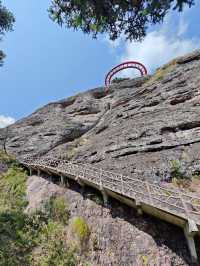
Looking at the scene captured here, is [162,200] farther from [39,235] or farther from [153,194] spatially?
[39,235]

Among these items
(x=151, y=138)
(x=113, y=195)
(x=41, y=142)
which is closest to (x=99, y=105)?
(x=41, y=142)

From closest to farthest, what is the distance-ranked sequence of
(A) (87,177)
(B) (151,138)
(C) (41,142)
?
(A) (87,177) < (B) (151,138) < (C) (41,142)

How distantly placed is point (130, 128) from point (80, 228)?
10104 mm

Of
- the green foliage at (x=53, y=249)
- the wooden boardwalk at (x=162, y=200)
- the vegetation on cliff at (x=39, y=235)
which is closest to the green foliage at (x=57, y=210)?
the vegetation on cliff at (x=39, y=235)

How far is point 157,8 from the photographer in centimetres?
882

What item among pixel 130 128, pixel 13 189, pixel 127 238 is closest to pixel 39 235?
pixel 127 238

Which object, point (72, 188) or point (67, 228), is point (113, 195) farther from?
point (72, 188)

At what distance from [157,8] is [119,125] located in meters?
13.1

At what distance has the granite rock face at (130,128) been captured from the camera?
15112 mm

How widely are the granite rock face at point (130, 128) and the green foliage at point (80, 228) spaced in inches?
166

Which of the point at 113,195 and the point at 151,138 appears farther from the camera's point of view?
the point at 151,138

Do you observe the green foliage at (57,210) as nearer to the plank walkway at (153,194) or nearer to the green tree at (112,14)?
the plank walkway at (153,194)

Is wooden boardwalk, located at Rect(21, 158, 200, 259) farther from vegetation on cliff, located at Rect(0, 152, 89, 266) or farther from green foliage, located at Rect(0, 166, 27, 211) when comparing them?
green foliage, located at Rect(0, 166, 27, 211)

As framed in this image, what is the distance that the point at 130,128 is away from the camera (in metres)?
19.4
